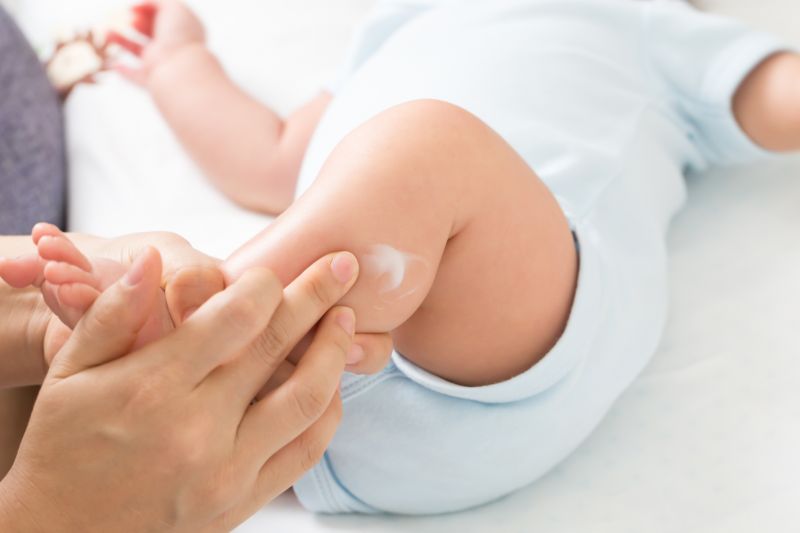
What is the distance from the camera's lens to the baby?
651mm

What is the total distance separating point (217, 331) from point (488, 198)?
0.25 metres

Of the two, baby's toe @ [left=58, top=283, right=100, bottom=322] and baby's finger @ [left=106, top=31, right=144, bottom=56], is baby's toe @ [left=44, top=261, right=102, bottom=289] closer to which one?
baby's toe @ [left=58, top=283, right=100, bottom=322]

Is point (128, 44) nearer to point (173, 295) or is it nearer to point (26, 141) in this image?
point (26, 141)

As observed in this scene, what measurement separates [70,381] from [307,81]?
77 cm

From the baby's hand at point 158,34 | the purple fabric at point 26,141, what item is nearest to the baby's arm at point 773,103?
the baby's hand at point 158,34

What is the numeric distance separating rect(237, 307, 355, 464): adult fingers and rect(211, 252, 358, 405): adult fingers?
1 centimetres

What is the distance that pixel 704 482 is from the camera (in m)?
0.80

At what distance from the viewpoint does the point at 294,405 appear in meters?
0.58

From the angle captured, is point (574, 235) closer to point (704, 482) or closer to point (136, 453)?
point (704, 482)

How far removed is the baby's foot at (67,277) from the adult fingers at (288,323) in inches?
2.2

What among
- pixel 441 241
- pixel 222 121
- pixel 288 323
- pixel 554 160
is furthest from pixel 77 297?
pixel 222 121

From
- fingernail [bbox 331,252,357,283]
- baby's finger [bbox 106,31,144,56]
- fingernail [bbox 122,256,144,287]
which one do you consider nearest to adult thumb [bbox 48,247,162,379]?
fingernail [bbox 122,256,144,287]

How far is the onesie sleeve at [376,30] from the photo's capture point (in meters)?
1.11

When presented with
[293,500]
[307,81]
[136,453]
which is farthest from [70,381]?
[307,81]
